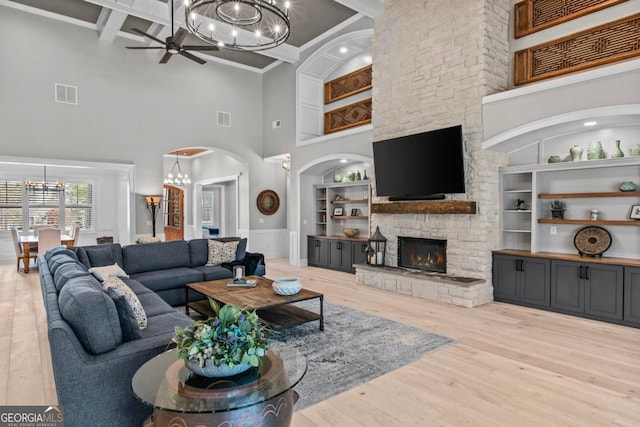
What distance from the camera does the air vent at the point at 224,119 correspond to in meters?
9.91

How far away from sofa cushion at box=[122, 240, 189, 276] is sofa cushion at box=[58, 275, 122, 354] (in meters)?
3.49

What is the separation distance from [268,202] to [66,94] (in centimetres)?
523

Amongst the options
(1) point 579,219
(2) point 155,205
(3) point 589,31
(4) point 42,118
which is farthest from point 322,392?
(4) point 42,118

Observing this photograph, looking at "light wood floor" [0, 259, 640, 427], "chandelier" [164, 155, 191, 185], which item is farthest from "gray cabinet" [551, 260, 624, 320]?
"chandelier" [164, 155, 191, 185]

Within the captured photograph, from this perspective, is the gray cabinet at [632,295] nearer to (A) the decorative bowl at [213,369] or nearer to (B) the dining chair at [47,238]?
(A) the decorative bowl at [213,369]

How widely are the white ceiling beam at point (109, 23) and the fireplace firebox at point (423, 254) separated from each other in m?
6.77

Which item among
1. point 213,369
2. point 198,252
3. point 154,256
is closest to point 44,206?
point 154,256

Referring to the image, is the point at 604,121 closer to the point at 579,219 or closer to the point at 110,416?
the point at 579,219

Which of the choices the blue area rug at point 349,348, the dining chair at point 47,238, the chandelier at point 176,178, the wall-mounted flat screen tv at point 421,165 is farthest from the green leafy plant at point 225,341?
the chandelier at point 176,178

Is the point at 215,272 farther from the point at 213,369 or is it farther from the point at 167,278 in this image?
the point at 213,369

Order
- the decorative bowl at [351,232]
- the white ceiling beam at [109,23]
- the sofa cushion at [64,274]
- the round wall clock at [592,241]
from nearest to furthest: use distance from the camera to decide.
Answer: the sofa cushion at [64,274], the round wall clock at [592,241], the white ceiling beam at [109,23], the decorative bowl at [351,232]

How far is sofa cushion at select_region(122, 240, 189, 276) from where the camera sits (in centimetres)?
573

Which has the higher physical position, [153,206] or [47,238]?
[153,206]

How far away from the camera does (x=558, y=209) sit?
5.48 m
